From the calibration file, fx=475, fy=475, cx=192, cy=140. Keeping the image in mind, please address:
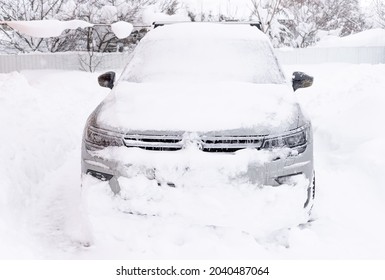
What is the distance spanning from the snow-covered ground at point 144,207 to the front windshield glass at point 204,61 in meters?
1.34

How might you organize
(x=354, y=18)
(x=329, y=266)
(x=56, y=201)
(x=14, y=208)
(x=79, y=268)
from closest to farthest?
(x=79, y=268), (x=329, y=266), (x=14, y=208), (x=56, y=201), (x=354, y=18)

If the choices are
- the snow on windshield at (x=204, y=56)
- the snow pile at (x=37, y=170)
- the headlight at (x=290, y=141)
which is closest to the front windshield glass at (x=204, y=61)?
the snow on windshield at (x=204, y=56)

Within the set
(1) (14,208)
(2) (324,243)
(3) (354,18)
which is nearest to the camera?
(2) (324,243)

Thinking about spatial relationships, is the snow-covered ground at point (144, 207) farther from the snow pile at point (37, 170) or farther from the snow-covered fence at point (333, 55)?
the snow-covered fence at point (333, 55)

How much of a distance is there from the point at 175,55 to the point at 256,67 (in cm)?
84

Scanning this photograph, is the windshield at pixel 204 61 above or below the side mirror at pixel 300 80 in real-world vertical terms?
above

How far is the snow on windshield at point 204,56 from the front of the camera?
14.7 feet

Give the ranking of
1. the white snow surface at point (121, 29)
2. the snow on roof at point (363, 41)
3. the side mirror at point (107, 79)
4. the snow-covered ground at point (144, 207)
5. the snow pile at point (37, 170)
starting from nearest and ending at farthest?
the snow-covered ground at point (144, 207)
the snow pile at point (37, 170)
the side mirror at point (107, 79)
the white snow surface at point (121, 29)
the snow on roof at point (363, 41)

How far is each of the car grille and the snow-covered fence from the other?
60.8 ft

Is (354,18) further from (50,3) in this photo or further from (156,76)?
(156,76)

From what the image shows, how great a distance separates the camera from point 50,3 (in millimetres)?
19062

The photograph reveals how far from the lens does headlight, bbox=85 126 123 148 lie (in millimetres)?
3515

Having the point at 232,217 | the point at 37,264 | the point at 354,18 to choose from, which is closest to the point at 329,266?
the point at 232,217

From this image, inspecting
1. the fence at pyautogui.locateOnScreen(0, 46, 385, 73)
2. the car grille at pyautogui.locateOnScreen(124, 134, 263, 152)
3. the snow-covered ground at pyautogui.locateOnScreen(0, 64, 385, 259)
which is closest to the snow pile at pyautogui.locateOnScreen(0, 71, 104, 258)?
the snow-covered ground at pyautogui.locateOnScreen(0, 64, 385, 259)
